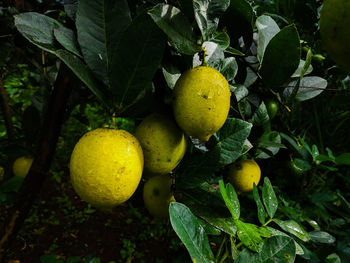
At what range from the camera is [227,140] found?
2.10 feet

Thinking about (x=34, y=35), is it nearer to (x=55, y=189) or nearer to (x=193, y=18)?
(x=193, y=18)

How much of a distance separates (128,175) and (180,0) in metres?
0.33

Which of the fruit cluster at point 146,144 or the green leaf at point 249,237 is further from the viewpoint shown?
the green leaf at point 249,237

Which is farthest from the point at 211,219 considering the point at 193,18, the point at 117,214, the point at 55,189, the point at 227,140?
the point at 55,189

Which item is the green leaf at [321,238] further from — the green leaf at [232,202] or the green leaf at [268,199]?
the green leaf at [232,202]

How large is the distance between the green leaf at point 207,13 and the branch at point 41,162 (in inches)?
23.7

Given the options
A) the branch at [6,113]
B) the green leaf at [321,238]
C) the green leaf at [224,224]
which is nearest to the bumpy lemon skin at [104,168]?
the green leaf at [224,224]

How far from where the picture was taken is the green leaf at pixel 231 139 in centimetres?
62

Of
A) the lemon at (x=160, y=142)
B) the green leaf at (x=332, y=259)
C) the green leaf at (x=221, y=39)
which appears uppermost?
the green leaf at (x=221, y=39)

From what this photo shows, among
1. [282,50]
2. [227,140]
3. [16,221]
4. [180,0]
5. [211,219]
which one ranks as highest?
[180,0]

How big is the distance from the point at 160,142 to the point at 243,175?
0.47 m

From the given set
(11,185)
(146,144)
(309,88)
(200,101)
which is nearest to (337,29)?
(200,101)

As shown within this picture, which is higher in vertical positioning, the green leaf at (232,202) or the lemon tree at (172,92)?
the lemon tree at (172,92)

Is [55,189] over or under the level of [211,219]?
under
